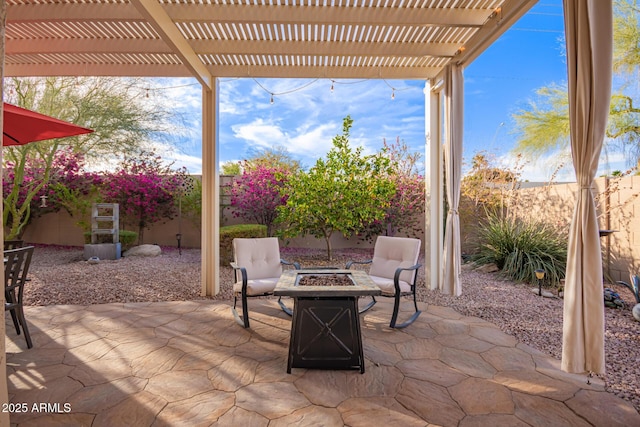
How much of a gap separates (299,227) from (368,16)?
11.8 ft

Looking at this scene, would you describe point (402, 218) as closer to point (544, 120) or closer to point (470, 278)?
point (470, 278)

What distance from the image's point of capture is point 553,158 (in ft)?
21.9

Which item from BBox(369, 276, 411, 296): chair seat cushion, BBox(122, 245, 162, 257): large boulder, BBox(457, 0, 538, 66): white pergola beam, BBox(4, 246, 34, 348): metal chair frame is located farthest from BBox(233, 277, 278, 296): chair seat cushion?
BBox(122, 245, 162, 257): large boulder

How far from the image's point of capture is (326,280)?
3.51 meters

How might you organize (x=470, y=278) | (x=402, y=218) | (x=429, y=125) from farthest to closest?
(x=402, y=218), (x=470, y=278), (x=429, y=125)

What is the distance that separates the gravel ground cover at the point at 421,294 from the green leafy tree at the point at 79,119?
5.20 feet

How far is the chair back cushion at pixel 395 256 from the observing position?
362cm

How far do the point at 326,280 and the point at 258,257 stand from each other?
895 mm

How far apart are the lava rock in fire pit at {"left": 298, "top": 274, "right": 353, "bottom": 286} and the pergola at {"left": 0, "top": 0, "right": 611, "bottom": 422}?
157 centimetres

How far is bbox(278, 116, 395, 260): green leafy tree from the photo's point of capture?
5512 mm

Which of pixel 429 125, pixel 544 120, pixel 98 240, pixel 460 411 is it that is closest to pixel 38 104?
pixel 98 240

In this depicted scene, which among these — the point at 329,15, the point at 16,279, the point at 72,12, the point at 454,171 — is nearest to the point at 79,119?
the point at 72,12

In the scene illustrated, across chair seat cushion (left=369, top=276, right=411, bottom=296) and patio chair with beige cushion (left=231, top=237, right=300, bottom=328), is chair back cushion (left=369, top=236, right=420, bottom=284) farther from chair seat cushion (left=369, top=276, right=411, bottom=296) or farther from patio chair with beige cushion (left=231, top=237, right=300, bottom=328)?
patio chair with beige cushion (left=231, top=237, right=300, bottom=328)

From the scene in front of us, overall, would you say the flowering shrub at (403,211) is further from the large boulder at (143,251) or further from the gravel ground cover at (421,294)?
the large boulder at (143,251)
